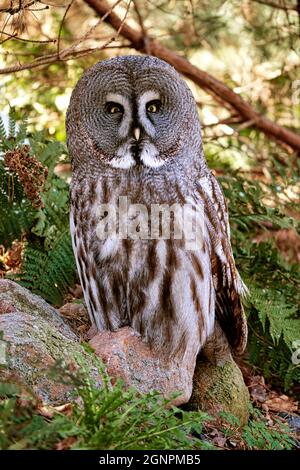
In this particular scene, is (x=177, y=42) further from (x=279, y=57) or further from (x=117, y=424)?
(x=117, y=424)

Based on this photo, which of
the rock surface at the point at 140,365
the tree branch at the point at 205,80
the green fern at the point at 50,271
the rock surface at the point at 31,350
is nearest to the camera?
the rock surface at the point at 31,350

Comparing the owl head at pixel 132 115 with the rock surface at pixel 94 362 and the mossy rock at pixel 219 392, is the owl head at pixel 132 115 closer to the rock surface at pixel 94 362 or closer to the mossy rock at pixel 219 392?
the rock surface at pixel 94 362

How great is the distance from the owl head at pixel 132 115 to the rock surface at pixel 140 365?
99 centimetres

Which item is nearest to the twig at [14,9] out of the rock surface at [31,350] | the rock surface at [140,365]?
the rock surface at [31,350]

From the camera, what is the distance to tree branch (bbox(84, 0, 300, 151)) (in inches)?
267

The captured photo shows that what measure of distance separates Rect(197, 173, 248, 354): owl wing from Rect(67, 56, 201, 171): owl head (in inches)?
11.0

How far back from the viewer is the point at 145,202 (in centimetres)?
412

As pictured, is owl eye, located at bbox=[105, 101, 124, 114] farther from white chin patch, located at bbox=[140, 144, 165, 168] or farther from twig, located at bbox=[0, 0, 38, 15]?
twig, located at bbox=[0, 0, 38, 15]

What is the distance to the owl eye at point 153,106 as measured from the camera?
13.7 ft

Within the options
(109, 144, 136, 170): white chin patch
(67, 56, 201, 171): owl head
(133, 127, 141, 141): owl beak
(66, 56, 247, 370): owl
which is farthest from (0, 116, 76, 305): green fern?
(133, 127, 141, 141): owl beak

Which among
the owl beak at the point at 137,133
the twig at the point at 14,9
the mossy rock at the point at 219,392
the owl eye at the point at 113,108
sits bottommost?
the mossy rock at the point at 219,392
